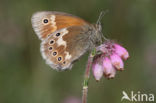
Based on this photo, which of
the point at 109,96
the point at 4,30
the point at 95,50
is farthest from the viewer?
the point at 4,30

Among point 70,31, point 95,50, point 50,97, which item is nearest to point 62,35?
point 70,31

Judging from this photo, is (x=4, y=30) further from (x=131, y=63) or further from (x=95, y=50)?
(x=95, y=50)

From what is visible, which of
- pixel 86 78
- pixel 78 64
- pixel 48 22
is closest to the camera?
pixel 86 78

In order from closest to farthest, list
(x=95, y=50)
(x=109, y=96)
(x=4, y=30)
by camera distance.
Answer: (x=95, y=50), (x=109, y=96), (x=4, y=30)

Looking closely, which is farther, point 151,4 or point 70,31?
point 151,4

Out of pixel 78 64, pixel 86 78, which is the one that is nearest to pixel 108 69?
pixel 86 78
